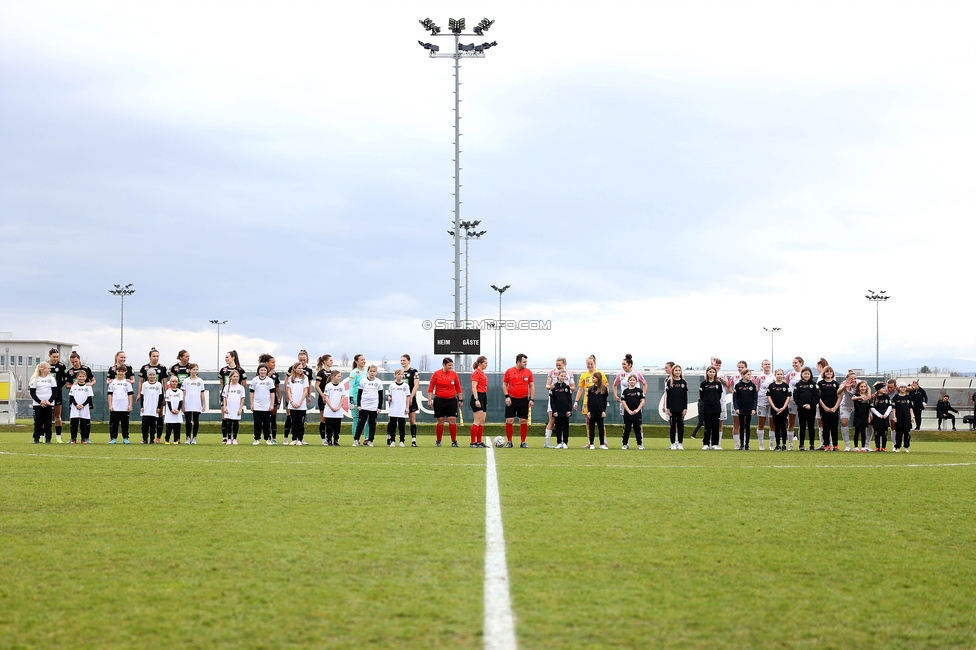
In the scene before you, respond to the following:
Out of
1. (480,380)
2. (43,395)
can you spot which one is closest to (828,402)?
(480,380)

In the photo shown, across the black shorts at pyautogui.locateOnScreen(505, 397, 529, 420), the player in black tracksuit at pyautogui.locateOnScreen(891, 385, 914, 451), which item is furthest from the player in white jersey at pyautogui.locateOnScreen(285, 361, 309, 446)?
the player in black tracksuit at pyautogui.locateOnScreen(891, 385, 914, 451)

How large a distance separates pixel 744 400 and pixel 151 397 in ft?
40.7

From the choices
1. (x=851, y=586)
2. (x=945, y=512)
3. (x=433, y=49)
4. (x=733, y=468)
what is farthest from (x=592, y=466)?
(x=433, y=49)

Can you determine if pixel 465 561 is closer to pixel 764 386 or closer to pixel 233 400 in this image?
pixel 233 400

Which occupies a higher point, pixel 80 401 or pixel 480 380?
pixel 480 380

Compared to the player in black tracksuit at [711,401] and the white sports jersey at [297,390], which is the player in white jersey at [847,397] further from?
the white sports jersey at [297,390]

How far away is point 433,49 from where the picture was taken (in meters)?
42.0

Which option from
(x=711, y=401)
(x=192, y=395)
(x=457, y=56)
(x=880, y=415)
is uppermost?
(x=457, y=56)

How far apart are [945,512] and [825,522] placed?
1.71 meters

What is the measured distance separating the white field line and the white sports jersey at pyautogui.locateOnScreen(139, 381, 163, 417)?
12599 millimetres

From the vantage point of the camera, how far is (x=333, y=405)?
63.2 ft

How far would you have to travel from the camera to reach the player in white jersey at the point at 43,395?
752 inches

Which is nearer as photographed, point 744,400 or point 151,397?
point 151,397

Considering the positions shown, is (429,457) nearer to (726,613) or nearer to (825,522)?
(825,522)
